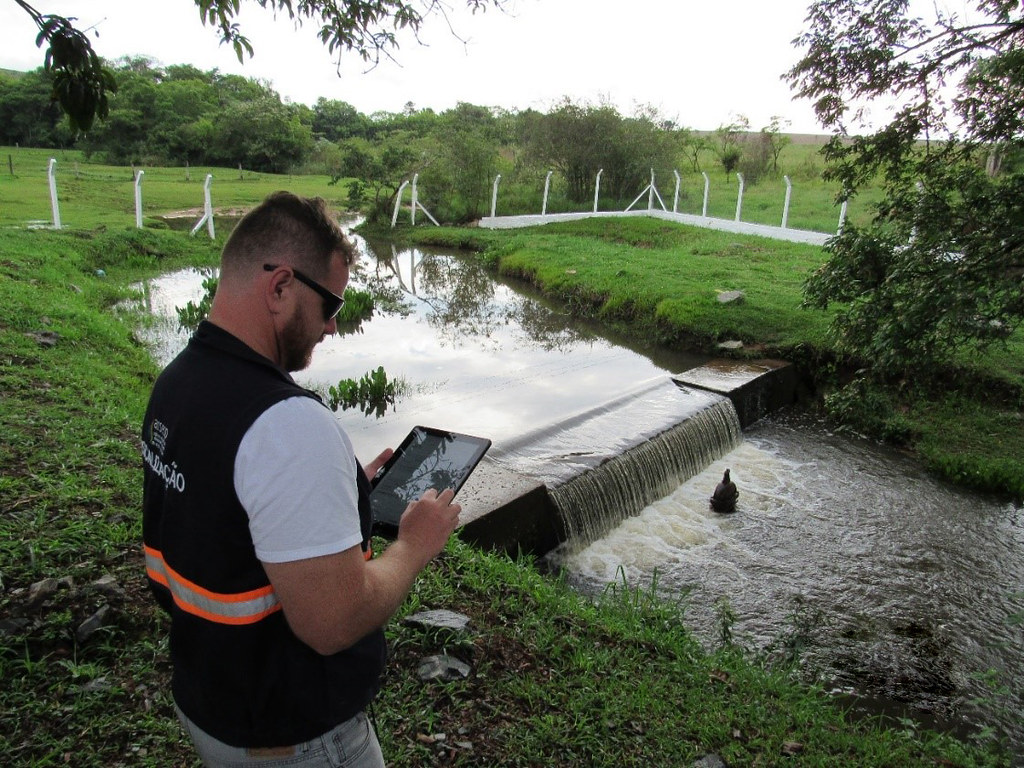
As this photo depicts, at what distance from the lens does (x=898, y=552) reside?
5.84m

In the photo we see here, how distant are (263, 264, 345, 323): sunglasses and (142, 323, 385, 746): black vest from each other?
0.18 meters

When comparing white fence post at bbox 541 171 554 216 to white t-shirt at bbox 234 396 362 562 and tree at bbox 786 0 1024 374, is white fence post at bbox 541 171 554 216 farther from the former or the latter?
white t-shirt at bbox 234 396 362 562

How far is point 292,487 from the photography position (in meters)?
1.21

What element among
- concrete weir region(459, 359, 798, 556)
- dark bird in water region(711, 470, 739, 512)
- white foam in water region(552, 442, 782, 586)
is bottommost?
white foam in water region(552, 442, 782, 586)

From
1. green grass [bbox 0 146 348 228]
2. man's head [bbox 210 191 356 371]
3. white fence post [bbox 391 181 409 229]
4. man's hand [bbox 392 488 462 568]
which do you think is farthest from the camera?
white fence post [bbox 391 181 409 229]

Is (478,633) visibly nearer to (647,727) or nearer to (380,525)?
(647,727)

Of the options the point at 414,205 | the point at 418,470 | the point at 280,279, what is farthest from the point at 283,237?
the point at 414,205

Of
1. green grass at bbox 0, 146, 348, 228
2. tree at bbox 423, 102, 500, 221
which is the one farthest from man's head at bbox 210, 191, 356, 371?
tree at bbox 423, 102, 500, 221

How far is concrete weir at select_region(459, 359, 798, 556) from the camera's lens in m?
5.18

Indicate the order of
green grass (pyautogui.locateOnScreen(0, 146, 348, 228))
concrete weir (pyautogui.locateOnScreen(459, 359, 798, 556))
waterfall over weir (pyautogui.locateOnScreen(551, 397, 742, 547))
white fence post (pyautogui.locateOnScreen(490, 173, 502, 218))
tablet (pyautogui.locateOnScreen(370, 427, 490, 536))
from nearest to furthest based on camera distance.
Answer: tablet (pyautogui.locateOnScreen(370, 427, 490, 536)), concrete weir (pyautogui.locateOnScreen(459, 359, 798, 556)), waterfall over weir (pyautogui.locateOnScreen(551, 397, 742, 547)), green grass (pyautogui.locateOnScreen(0, 146, 348, 228)), white fence post (pyautogui.locateOnScreen(490, 173, 502, 218))

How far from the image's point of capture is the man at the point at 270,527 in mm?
1236

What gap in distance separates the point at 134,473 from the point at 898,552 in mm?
5795

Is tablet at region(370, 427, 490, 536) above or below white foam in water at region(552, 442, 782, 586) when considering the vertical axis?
above

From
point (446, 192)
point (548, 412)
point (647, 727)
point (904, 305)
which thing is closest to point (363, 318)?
point (548, 412)
